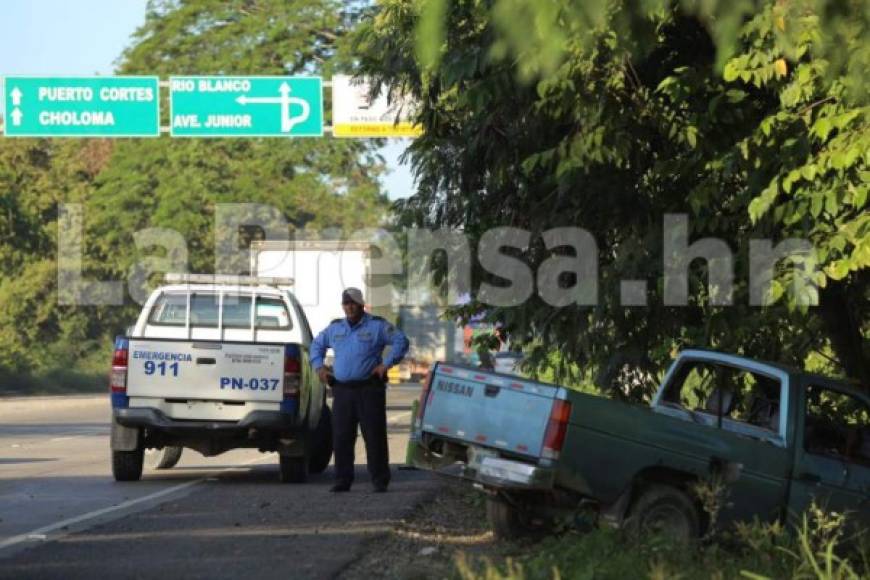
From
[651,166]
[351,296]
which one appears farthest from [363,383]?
[651,166]

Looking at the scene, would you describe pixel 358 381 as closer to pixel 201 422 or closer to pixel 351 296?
pixel 351 296

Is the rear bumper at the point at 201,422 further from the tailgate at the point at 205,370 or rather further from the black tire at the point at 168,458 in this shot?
the black tire at the point at 168,458

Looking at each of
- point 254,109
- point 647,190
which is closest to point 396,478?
point 647,190

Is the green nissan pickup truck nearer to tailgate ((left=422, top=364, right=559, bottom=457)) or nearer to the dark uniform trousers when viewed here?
tailgate ((left=422, top=364, right=559, bottom=457))

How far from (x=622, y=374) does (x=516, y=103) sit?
3183 millimetres

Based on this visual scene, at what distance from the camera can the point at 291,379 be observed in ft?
46.8

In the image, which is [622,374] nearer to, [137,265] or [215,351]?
[215,351]

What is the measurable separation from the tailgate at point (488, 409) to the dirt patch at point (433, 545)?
A: 29.2 inches

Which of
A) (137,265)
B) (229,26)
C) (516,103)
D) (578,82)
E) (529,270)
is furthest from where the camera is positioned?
(137,265)

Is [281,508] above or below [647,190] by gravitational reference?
below

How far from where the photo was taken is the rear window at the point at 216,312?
16.0m

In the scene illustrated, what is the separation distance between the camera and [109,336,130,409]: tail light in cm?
1405

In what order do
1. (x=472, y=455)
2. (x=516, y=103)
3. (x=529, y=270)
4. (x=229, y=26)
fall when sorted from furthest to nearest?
(x=229, y=26) → (x=529, y=270) → (x=516, y=103) → (x=472, y=455)

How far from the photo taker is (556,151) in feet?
36.0
